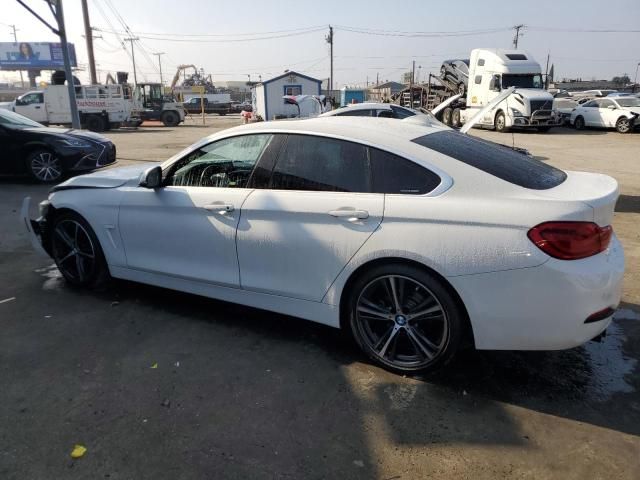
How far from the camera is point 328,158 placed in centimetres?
322

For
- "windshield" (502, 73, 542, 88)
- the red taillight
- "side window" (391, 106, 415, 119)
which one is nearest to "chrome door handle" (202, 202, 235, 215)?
the red taillight

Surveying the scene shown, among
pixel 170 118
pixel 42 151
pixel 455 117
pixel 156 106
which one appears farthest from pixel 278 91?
pixel 42 151

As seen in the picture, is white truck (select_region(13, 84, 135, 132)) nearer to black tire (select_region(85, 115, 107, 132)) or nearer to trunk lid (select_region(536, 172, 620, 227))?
black tire (select_region(85, 115, 107, 132))

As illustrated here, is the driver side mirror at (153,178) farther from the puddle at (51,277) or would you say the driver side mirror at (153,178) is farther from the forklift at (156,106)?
the forklift at (156,106)

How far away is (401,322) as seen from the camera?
3016 millimetres

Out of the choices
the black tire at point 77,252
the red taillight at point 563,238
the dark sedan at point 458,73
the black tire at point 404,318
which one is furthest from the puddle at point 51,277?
the dark sedan at point 458,73

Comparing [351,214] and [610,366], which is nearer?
[351,214]

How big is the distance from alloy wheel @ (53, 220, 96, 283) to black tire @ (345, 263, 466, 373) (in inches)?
98.0

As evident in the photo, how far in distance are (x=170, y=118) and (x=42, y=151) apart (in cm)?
2373

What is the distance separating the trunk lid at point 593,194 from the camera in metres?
2.63

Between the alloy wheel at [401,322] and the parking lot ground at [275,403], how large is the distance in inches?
6.0

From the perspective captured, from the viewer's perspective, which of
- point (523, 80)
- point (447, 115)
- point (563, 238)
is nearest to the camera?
point (563, 238)

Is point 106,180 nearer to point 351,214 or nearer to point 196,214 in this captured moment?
point 196,214

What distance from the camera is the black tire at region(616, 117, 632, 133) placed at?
21859mm
